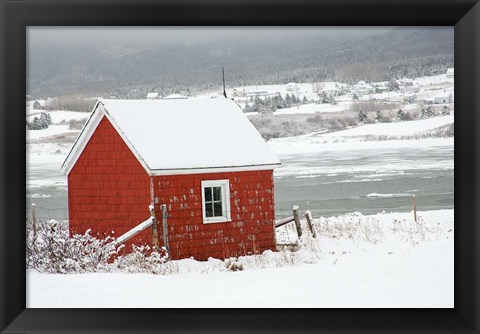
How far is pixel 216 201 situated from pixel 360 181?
260cm

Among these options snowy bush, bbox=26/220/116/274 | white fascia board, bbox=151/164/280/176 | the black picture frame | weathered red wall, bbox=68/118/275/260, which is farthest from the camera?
white fascia board, bbox=151/164/280/176

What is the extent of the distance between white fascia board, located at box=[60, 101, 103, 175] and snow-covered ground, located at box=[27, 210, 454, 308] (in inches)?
69.8

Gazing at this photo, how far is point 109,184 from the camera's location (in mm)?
10570

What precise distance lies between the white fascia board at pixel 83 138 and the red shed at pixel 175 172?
2 cm

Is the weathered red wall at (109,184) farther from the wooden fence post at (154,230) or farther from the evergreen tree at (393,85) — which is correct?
the evergreen tree at (393,85)

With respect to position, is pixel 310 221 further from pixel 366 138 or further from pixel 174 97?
pixel 174 97

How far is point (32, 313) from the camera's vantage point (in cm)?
769

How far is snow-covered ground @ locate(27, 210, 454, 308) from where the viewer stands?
7.82 m

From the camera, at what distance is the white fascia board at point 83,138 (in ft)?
31.1

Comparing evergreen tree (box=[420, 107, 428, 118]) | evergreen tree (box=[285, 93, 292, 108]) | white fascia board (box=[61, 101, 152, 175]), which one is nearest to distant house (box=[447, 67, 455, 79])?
evergreen tree (box=[420, 107, 428, 118])

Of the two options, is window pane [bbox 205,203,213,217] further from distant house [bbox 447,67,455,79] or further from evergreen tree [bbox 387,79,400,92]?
distant house [bbox 447,67,455,79]

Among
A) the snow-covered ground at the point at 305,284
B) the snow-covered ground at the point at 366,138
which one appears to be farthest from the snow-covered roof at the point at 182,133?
the snow-covered ground at the point at 305,284

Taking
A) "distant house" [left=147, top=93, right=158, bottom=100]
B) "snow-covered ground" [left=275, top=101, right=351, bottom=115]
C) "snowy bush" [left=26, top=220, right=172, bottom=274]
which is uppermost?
"distant house" [left=147, top=93, right=158, bottom=100]

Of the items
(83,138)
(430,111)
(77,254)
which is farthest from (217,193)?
(430,111)
